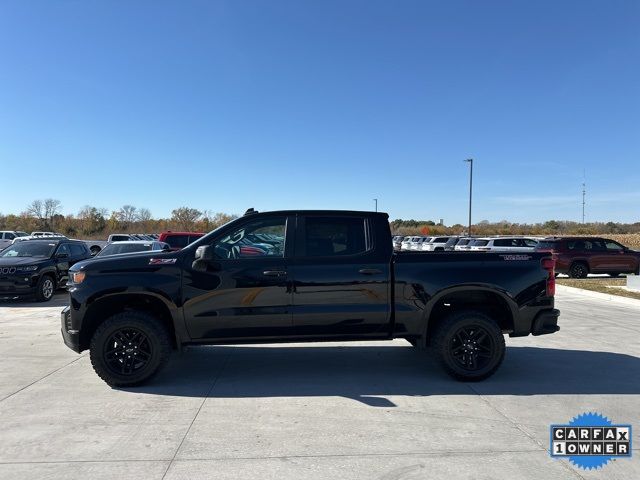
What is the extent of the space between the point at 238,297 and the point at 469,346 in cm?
273

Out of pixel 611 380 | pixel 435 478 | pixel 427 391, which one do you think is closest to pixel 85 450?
pixel 435 478

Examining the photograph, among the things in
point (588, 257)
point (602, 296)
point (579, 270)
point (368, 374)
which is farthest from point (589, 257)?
point (368, 374)

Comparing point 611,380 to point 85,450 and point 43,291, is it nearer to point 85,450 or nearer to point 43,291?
point 85,450

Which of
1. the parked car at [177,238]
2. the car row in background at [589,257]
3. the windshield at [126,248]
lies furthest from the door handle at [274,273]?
the car row in background at [589,257]

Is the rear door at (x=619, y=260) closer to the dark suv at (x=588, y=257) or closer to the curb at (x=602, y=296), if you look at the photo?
the dark suv at (x=588, y=257)

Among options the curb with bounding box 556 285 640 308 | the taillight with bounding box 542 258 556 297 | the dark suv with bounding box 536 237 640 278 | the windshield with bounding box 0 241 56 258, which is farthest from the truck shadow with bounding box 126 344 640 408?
the dark suv with bounding box 536 237 640 278

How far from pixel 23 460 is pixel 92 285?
203cm

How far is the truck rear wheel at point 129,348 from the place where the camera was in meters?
5.46

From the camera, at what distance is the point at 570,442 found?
4.08 metres

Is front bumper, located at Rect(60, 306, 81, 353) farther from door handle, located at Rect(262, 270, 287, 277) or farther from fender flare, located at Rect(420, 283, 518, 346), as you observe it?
fender flare, located at Rect(420, 283, 518, 346)

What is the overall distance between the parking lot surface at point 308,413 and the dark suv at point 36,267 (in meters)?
5.40

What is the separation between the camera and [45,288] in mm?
12836

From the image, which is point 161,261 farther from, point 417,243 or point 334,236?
point 417,243

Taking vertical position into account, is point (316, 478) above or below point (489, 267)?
below
